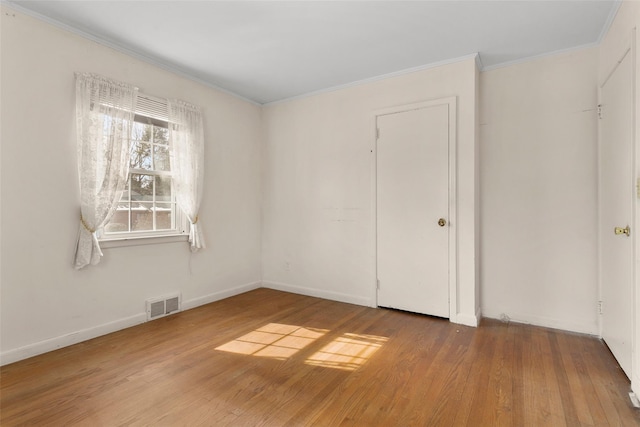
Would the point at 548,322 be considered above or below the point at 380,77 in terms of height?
below

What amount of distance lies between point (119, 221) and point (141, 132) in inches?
38.0

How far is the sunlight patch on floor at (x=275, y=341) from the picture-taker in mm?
2650

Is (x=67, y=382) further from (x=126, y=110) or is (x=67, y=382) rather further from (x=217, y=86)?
(x=217, y=86)

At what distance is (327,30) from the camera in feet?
9.23

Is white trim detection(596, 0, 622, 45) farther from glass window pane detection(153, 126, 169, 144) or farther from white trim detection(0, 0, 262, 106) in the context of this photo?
glass window pane detection(153, 126, 169, 144)

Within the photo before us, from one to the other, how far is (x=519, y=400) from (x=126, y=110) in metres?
3.95

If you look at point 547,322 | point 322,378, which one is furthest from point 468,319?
point 322,378

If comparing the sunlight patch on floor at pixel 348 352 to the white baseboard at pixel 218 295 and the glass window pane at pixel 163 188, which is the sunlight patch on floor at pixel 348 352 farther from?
the glass window pane at pixel 163 188

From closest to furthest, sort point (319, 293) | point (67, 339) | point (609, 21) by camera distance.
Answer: point (609, 21), point (67, 339), point (319, 293)

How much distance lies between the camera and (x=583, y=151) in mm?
2994

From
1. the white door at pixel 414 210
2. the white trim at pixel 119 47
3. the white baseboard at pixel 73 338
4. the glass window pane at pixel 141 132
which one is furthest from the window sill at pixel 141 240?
the white door at pixel 414 210

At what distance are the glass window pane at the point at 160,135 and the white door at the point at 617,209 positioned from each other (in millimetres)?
4098

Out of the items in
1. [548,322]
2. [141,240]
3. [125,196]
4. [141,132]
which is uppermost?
[141,132]

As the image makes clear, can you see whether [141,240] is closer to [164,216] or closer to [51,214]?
[164,216]
